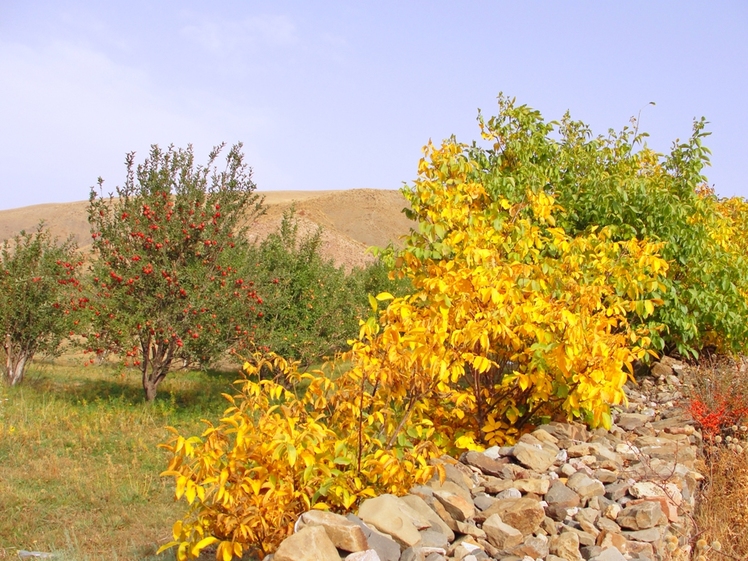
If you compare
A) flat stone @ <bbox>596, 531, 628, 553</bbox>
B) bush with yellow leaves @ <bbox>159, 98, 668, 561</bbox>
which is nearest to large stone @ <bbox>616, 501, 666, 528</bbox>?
flat stone @ <bbox>596, 531, 628, 553</bbox>

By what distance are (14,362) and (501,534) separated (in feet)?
37.1

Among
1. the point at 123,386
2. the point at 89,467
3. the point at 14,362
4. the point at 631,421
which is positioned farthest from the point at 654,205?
the point at 14,362

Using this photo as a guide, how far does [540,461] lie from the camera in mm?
4051

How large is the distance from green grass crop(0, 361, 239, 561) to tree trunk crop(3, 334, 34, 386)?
0.32 metres

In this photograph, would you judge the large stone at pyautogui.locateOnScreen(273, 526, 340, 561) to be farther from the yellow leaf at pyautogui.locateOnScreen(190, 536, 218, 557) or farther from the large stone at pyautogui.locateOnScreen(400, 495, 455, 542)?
the large stone at pyautogui.locateOnScreen(400, 495, 455, 542)

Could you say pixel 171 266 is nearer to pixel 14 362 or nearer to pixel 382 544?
pixel 14 362

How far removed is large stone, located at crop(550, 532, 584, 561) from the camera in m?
3.21

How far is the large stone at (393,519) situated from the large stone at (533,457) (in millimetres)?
1093

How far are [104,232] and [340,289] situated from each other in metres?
4.84

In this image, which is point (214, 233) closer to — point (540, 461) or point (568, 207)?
point (568, 207)

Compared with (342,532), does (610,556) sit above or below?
below

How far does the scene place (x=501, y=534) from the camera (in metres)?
3.22

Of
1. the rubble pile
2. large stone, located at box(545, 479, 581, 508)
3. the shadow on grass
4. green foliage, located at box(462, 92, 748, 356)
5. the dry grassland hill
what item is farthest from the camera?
the dry grassland hill

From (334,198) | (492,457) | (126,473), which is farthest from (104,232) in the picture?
(334,198)
